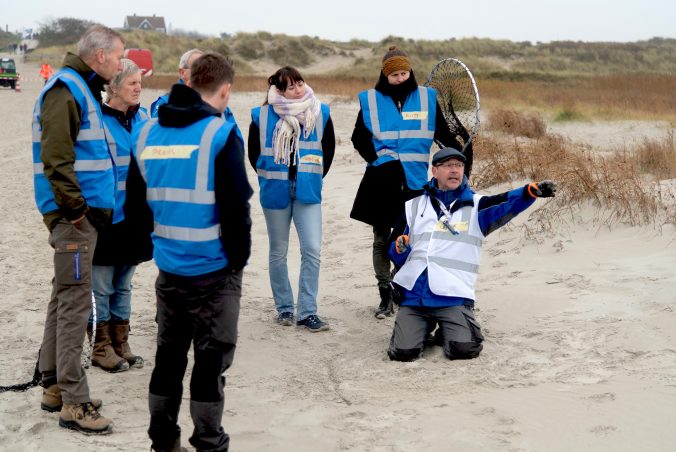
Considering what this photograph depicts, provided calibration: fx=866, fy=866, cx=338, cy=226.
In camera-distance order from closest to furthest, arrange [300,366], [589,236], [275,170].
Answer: [300,366] → [275,170] → [589,236]

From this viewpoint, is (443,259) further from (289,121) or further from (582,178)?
(582,178)

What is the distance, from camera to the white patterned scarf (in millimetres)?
6309

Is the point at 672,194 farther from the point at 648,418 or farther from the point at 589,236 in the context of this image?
the point at 648,418

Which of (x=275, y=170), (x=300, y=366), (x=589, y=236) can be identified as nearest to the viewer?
(x=300, y=366)

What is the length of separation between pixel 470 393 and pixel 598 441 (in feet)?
3.06

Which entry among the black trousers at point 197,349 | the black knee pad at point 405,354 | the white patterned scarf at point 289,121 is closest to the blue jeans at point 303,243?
the white patterned scarf at point 289,121

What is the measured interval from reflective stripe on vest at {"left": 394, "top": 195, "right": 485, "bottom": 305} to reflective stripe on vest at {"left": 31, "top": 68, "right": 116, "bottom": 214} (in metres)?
2.22

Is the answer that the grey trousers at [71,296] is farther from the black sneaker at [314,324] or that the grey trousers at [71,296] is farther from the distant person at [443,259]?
the black sneaker at [314,324]

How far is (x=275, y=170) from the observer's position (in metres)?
6.41

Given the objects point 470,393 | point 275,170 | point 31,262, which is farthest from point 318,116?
point 31,262

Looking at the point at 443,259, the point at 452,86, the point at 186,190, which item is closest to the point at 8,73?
the point at 452,86

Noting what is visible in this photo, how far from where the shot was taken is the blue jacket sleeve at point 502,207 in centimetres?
555

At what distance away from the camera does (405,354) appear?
5719mm

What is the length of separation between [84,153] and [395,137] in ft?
9.12
